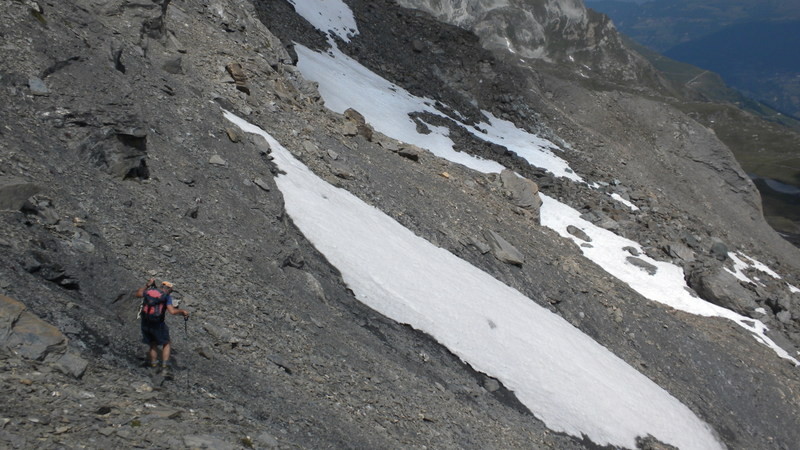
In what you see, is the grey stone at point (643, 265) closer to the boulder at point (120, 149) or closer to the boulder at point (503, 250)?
the boulder at point (503, 250)

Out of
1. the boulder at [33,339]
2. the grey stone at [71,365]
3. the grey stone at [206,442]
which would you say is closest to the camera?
the grey stone at [206,442]

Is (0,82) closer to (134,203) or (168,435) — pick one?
(134,203)

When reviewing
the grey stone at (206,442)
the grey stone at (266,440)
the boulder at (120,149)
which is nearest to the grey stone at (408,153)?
Result: the boulder at (120,149)

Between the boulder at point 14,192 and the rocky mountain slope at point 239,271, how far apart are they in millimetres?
44

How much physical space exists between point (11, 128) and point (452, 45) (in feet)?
126

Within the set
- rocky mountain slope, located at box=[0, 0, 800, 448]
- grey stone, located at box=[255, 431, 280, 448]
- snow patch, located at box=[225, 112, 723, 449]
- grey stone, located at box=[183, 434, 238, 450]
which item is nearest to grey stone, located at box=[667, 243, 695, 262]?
rocky mountain slope, located at box=[0, 0, 800, 448]

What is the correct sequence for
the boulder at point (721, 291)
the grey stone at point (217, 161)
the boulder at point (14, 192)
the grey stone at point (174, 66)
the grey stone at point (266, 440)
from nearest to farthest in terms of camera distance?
the grey stone at point (266, 440)
the boulder at point (14, 192)
the grey stone at point (217, 161)
the grey stone at point (174, 66)
the boulder at point (721, 291)

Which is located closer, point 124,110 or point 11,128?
point 11,128

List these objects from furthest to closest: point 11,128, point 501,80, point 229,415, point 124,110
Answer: point 501,80, point 124,110, point 11,128, point 229,415

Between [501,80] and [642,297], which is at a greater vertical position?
[501,80]

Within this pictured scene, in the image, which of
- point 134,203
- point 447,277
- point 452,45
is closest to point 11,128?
point 134,203

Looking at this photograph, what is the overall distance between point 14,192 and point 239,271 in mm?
4596

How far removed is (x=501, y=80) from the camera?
155ft

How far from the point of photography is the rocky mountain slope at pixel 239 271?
29.3 ft
